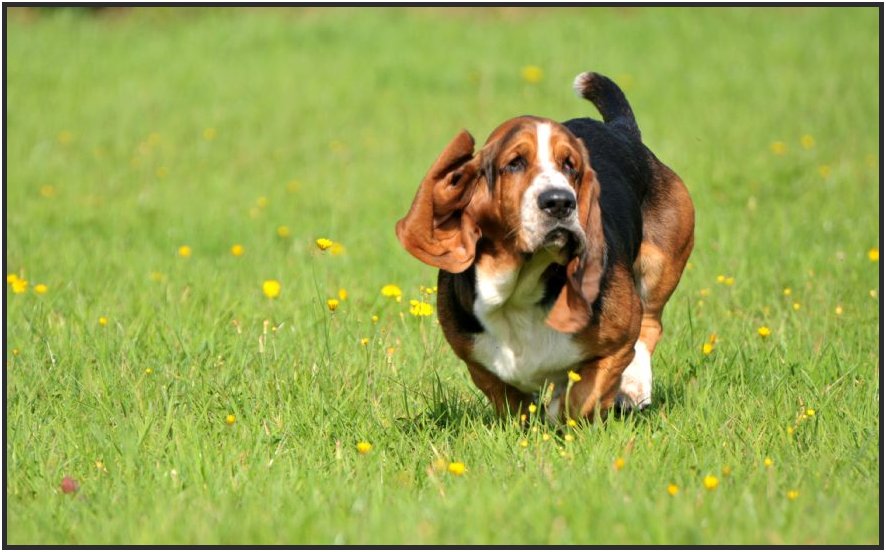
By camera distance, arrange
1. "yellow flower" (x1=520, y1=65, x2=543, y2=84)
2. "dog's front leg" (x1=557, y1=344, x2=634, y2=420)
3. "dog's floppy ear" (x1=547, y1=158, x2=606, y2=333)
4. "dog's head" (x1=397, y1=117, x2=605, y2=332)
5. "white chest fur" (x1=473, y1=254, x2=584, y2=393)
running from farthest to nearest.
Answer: "yellow flower" (x1=520, y1=65, x2=543, y2=84) → "dog's front leg" (x1=557, y1=344, x2=634, y2=420) → "white chest fur" (x1=473, y1=254, x2=584, y2=393) → "dog's floppy ear" (x1=547, y1=158, x2=606, y2=333) → "dog's head" (x1=397, y1=117, x2=605, y2=332)

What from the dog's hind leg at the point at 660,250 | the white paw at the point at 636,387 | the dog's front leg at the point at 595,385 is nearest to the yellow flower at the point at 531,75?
the dog's hind leg at the point at 660,250

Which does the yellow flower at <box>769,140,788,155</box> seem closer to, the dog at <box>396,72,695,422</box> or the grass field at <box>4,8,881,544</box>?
the grass field at <box>4,8,881,544</box>

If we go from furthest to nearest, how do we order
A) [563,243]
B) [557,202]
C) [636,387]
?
[636,387] < [563,243] < [557,202]

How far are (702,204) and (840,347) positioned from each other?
10.3 ft

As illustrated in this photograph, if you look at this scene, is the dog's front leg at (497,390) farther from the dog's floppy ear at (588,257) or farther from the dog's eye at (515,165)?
the dog's eye at (515,165)

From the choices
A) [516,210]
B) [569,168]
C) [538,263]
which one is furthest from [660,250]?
[516,210]

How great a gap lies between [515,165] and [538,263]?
40 cm

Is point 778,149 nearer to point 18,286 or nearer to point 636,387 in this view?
point 636,387

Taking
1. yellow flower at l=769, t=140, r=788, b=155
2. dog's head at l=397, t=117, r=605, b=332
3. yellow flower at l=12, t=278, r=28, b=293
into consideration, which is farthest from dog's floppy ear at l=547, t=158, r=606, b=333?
yellow flower at l=769, t=140, r=788, b=155

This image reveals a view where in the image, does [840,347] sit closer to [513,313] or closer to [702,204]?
[513,313]

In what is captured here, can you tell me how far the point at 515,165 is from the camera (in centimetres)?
420

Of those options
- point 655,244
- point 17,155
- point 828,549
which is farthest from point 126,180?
point 828,549

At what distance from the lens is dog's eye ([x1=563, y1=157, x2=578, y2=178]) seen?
4219 mm

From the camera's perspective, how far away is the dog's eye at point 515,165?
418cm
